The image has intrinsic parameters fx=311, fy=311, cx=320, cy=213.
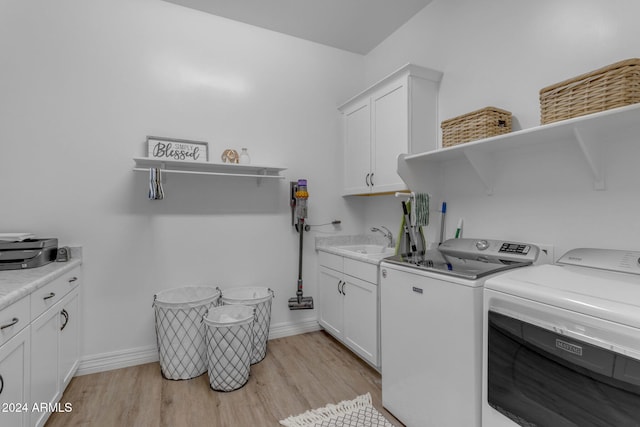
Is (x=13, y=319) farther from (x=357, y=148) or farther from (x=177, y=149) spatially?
(x=357, y=148)

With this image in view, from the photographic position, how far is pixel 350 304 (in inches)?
96.8

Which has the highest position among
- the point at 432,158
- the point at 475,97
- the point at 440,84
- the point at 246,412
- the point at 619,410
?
the point at 440,84

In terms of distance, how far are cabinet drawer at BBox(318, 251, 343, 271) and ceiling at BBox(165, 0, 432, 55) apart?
6.75 feet

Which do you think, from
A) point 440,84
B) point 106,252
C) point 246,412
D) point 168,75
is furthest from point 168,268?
point 440,84

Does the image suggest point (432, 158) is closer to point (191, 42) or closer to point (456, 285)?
point (456, 285)

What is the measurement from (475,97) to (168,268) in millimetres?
2587

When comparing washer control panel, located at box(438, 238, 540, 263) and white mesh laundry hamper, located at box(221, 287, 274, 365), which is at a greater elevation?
washer control panel, located at box(438, 238, 540, 263)

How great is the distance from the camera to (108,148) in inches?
91.1

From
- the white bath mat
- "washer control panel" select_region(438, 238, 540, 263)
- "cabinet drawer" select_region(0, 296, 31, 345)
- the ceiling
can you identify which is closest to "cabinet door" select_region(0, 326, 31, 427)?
"cabinet drawer" select_region(0, 296, 31, 345)

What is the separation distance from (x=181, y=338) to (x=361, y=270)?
1.35 m

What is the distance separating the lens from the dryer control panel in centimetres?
125

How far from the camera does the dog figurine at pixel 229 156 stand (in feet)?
8.56

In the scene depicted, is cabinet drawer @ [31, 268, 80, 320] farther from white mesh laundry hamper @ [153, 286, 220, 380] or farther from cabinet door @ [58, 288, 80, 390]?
white mesh laundry hamper @ [153, 286, 220, 380]

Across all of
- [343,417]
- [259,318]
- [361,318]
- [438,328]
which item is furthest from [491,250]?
[259,318]
